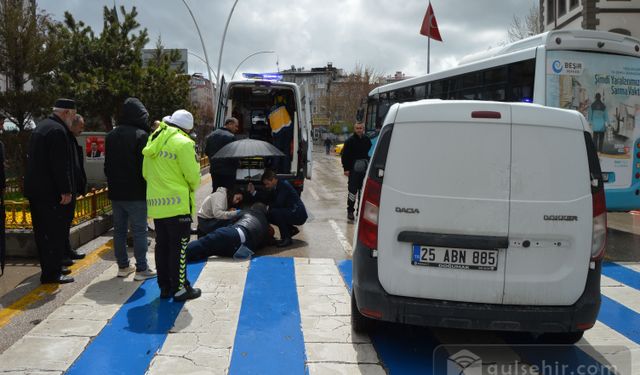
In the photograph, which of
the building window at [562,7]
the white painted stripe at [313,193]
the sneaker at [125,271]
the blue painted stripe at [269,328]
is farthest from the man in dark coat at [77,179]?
the building window at [562,7]

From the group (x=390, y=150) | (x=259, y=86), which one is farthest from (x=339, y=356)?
(x=259, y=86)

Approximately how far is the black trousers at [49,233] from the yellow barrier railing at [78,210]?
132 cm

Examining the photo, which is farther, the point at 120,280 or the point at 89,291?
the point at 120,280

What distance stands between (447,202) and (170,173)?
8.89 ft

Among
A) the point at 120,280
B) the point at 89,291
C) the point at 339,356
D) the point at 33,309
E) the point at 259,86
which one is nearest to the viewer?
the point at 339,356

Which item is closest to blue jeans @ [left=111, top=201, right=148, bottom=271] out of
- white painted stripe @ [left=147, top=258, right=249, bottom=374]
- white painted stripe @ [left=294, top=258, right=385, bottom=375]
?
white painted stripe @ [left=147, top=258, right=249, bottom=374]

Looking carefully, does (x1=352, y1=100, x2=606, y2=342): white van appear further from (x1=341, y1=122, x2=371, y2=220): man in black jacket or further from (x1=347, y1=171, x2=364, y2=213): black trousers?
(x1=341, y1=122, x2=371, y2=220): man in black jacket

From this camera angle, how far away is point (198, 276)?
627 centimetres

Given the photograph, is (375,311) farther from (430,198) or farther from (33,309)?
(33,309)

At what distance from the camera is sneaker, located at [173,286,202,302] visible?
5293 millimetres

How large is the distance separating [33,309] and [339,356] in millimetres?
2929

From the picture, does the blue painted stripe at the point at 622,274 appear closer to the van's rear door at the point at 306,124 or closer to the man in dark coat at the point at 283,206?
the man in dark coat at the point at 283,206

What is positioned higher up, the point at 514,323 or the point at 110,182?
the point at 110,182

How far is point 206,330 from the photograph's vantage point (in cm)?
461
